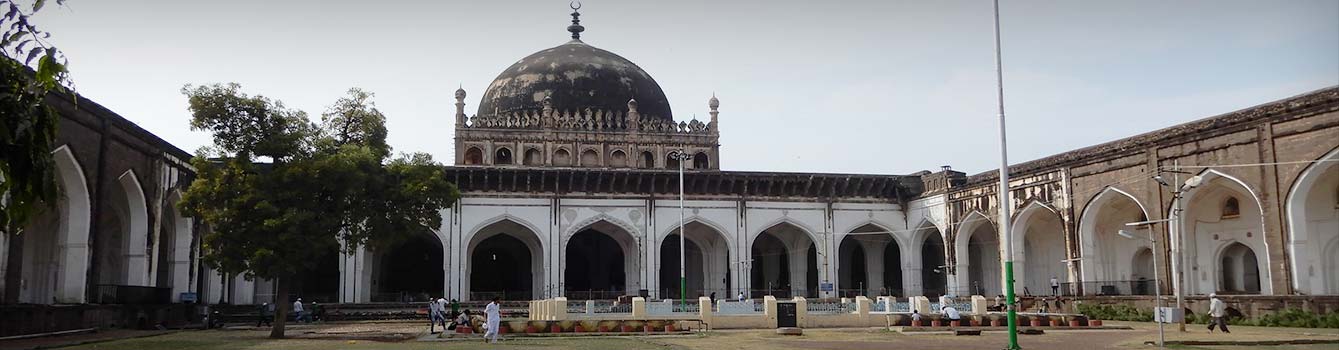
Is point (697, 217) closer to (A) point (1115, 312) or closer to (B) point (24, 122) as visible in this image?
(A) point (1115, 312)

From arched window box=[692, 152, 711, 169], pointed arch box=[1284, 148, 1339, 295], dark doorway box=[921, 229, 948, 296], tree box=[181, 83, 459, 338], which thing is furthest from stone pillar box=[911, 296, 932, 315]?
arched window box=[692, 152, 711, 169]

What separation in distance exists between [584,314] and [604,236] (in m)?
16.4

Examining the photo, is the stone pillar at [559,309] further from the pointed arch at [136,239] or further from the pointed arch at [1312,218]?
the pointed arch at [1312,218]

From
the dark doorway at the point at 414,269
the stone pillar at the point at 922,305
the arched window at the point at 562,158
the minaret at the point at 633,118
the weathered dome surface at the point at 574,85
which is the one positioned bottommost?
the stone pillar at the point at 922,305

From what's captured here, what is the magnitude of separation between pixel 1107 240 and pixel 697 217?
1226 cm

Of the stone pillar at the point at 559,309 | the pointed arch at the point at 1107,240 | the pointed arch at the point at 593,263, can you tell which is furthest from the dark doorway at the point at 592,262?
the stone pillar at the point at 559,309

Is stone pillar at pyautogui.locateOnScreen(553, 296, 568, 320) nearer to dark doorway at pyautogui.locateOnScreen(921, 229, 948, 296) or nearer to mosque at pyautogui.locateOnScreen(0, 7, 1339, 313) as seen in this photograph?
mosque at pyautogui.locateOnScreen(0, 7, 1339, 313)

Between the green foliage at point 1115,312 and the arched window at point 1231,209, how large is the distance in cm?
354

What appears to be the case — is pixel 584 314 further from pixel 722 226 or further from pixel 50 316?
pixel 722 226

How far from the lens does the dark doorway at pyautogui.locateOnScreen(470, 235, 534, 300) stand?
3975 centimetres

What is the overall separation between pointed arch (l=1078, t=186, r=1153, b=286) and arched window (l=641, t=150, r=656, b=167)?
16.2m

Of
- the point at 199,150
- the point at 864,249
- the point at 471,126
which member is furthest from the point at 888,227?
the point at 199,150

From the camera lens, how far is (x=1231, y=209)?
2689 cm

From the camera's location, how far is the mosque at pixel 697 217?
22250mm
